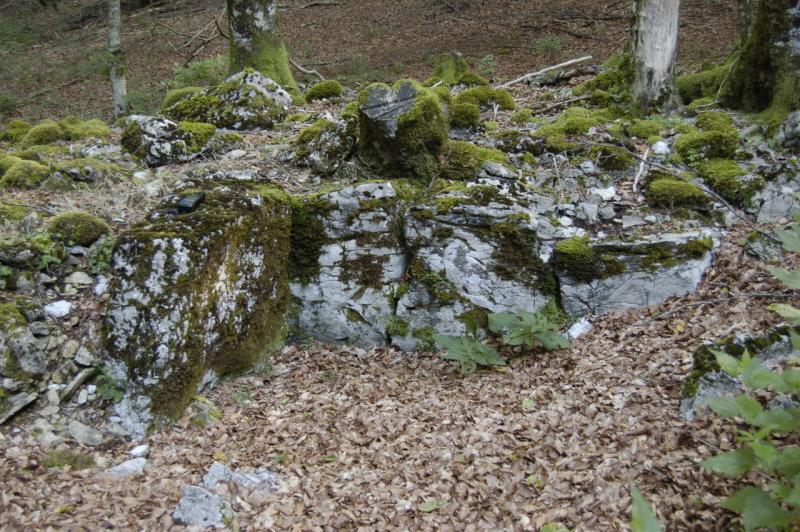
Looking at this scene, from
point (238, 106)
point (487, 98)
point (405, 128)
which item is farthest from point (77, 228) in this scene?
point (487, 98)

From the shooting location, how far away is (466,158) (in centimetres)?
667

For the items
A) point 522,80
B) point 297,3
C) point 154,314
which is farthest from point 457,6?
point 154,314

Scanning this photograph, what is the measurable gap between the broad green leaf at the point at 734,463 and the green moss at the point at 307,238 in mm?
4285

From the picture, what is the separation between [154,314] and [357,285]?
7.06 feet

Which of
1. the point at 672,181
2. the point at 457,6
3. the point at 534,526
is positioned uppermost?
the point at 457,6

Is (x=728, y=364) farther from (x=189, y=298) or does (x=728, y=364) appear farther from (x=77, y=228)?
(x=77, y=228)

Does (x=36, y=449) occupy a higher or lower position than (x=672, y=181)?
lower

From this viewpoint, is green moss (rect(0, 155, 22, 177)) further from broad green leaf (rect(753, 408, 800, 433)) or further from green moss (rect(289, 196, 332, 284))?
broad green leaf (rect(753, 408, 800, 433))

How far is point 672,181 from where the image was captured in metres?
6.17

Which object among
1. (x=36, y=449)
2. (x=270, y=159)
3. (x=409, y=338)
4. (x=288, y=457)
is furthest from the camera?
(x=270, y=159)

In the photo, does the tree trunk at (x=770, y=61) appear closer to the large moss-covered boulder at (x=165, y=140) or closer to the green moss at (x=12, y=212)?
the large moss-covered boulder at (x=165, y=140)

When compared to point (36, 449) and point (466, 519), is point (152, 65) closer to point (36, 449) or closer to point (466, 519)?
point (36, 449)

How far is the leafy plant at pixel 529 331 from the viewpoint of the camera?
5.12m

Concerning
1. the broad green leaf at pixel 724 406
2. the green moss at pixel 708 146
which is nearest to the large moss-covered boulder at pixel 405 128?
the green moss at pixel 708 146
